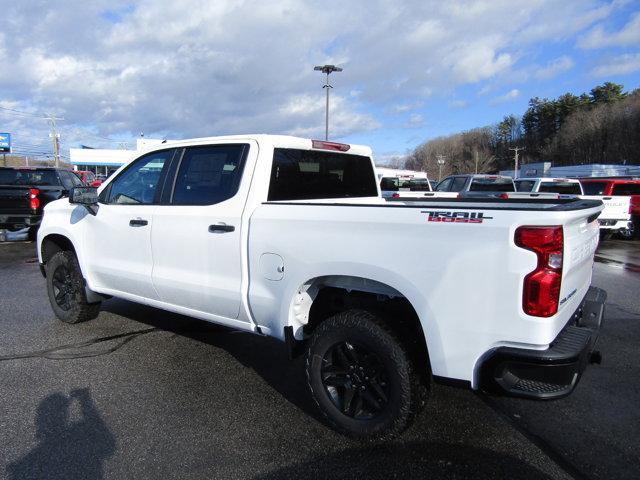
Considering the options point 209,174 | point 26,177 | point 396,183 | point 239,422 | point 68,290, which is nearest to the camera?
point 239,422

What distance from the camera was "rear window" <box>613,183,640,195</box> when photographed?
1482 centimetres

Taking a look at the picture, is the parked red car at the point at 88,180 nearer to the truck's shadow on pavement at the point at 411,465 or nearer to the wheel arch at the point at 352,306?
the wheel arch at the point at 352,306

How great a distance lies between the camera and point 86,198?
4762 millimetres

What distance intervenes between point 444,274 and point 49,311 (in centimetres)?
535

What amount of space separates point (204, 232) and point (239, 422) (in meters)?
1.41

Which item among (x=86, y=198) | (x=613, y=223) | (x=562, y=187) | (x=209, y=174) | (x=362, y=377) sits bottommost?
(x=613, y=223)

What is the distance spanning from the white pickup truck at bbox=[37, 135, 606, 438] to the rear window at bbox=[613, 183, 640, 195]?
13003 mm

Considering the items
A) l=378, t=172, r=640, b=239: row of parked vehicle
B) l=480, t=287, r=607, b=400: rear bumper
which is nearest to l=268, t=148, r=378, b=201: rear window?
l=480, t=287, r=607, b=400: rear bumper

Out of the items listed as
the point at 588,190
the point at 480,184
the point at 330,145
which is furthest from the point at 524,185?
the point at 330,145

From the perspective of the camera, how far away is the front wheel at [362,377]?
9.87ft

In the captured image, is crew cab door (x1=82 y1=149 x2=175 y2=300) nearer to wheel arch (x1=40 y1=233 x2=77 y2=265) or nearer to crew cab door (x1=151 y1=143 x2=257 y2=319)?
crew cab door (x1=151 y1=143 x2=257 y2=319)

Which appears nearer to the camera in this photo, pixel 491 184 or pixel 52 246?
pixel 52 246

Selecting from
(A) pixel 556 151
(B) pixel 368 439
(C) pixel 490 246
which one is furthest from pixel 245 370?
(A) pixel 556 151

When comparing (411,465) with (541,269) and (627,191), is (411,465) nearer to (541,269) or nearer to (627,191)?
(541,269)
